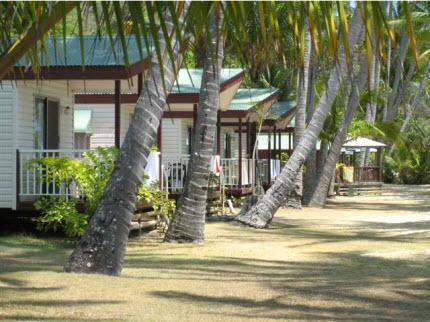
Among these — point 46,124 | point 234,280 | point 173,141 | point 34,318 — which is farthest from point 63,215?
point 173,141

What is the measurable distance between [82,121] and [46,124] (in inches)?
309

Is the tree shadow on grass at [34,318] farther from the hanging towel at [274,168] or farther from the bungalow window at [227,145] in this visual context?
the bungalow window at [227,145]

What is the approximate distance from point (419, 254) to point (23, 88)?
319 inches

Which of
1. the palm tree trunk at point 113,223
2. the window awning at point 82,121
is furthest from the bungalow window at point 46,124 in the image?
the window awning at point 82,121

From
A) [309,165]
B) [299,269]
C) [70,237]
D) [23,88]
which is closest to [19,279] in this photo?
[299,269]

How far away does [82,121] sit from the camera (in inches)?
1004

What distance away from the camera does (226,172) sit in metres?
26.4

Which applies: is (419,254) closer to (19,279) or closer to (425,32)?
(19,279)

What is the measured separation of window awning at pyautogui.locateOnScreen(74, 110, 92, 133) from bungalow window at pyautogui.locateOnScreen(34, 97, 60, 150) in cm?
689

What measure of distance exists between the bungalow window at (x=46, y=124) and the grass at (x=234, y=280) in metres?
2.39

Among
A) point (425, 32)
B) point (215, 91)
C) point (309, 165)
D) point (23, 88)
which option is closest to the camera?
point (215, 91)

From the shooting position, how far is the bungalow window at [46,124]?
682 inches

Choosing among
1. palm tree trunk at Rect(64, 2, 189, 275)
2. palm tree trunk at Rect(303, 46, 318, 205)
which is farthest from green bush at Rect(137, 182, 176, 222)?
palm tree trunk at Rect(303, 46, 318, 205)

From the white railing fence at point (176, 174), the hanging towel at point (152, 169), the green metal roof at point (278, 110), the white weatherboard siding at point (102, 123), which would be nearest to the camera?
the hanging towel at point (152, 169)
